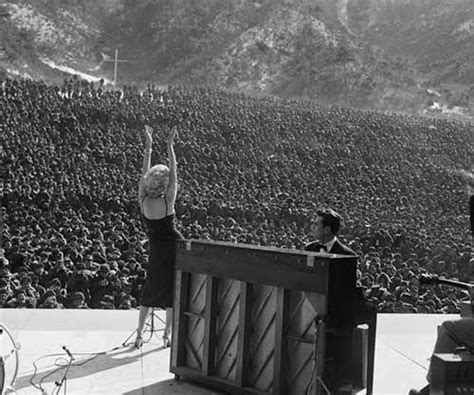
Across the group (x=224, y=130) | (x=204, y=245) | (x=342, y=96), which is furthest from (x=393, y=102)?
(x=204, y=245)

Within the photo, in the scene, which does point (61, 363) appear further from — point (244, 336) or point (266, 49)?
point (266, 49)

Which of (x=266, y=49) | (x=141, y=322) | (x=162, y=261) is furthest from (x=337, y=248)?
(x=266, y=49)

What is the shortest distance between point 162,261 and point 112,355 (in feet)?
2.81

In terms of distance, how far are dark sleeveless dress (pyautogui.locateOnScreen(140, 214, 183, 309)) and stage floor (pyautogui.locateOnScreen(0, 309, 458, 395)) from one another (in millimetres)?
467

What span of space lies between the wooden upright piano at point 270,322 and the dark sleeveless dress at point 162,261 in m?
0.62

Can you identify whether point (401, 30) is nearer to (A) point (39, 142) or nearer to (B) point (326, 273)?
(A) point (39, 142)

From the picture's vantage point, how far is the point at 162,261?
627 cm

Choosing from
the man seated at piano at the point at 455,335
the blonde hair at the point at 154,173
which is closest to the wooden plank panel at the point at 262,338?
the man seated at piano at the point at 455,335

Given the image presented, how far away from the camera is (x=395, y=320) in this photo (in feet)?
27.9

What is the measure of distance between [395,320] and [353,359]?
4059 mm

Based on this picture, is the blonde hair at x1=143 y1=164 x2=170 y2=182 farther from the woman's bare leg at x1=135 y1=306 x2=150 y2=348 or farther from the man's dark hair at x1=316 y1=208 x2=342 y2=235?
the man's dark hair at x1=316 y1=208 x2=342 y2=235

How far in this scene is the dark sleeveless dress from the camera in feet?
20.5

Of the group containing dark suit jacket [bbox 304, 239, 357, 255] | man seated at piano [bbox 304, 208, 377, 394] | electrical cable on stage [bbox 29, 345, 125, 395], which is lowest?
electrical cable on stage [bbox 29, 345, 125, 395]

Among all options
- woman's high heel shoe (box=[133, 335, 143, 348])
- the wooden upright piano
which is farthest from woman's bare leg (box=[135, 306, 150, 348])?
the wooden upright piano
